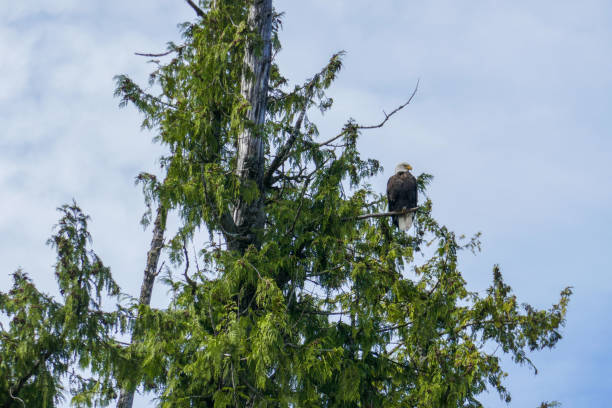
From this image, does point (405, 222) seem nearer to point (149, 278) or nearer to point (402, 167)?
point (402, 167)

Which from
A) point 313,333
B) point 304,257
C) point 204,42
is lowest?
point 313,333

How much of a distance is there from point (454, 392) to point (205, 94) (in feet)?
14.9

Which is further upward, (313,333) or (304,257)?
(304,257)

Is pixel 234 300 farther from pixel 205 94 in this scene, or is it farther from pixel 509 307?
pixel 509 307

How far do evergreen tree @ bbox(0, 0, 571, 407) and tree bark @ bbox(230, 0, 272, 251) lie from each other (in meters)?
0.02

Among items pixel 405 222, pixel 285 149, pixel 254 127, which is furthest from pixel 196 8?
pixel 405 222

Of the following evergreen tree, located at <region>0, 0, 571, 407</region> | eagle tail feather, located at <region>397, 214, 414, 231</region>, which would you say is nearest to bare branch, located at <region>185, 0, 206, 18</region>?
evergreen tree, located at <region>0, 0, 571, 407</region>

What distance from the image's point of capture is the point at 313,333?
25.2 ft

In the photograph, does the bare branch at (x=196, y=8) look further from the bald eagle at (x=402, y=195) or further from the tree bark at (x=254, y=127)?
the bald eagle at (x=402, y=195)

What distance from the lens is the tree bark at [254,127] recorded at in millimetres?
7707

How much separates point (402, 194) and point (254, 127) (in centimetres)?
343

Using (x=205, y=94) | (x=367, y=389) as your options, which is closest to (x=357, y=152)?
(x=205, y=94)

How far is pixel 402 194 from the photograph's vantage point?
10.4 m

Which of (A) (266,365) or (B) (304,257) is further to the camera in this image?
(B) (304,257)
